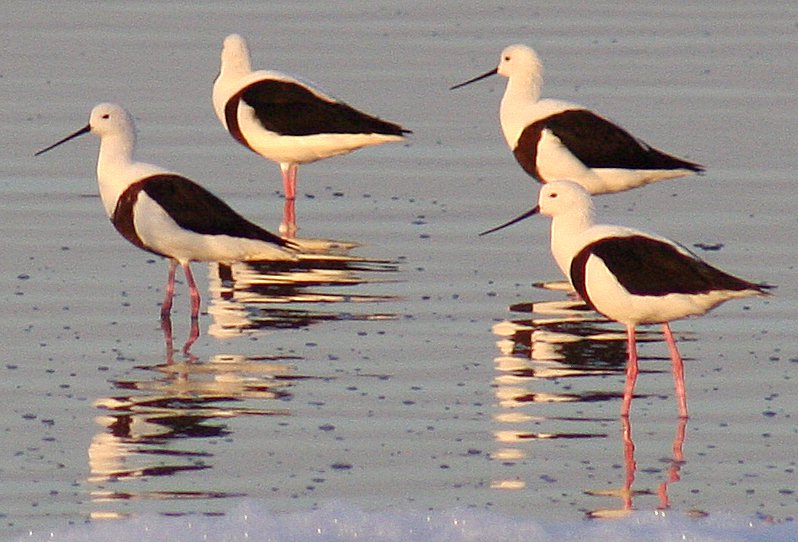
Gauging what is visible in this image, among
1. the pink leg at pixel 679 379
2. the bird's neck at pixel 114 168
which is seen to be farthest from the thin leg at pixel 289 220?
the pink leg at pixel 679 379

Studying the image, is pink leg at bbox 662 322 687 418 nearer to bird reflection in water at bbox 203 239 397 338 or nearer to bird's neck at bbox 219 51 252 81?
bird reflection in water at bbox 203 239 397 338

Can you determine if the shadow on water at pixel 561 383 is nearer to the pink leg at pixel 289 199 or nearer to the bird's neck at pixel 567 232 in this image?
the bird's neck at pixel 567 232

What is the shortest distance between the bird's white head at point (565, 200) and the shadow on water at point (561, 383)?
732mm

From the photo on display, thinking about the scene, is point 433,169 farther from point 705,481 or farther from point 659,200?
point 705,481

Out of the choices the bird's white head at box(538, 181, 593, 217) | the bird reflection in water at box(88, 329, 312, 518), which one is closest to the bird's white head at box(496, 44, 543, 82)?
the bird's white head at box(538, 181, 593, 217)

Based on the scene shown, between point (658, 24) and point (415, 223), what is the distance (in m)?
8.14

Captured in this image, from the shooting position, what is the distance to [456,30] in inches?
872

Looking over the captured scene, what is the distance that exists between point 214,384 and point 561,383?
1.70m

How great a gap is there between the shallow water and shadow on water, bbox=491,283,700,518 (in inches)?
0.9

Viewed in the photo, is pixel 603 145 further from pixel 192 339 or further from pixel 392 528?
Answer: pixel 392 528

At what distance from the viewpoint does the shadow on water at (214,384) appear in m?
9.70

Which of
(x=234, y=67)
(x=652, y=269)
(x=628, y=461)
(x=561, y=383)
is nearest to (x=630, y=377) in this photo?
(x=561, y=383)

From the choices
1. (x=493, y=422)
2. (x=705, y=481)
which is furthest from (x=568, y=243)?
(x=705, y=481)

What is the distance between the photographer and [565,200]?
11852 millimetres
